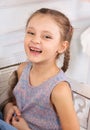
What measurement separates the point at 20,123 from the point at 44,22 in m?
0.39

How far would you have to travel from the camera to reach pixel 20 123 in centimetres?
101

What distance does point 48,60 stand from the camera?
965 millimetres

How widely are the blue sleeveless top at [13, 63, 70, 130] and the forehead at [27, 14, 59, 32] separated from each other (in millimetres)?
174

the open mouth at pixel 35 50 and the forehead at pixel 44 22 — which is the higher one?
the forehead at pixel 44 22

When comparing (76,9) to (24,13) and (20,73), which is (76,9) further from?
(20,73)

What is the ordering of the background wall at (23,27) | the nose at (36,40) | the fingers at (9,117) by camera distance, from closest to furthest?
1. the nose at (36,40)
2. the fingers at (9,117)
3. the background wall at (23,27)

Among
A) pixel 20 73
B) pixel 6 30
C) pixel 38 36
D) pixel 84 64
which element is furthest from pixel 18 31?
pixel 84 64

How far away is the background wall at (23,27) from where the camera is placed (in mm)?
1146

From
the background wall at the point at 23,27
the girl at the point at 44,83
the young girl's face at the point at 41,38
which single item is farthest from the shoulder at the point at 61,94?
the background wall at the point at 23,27

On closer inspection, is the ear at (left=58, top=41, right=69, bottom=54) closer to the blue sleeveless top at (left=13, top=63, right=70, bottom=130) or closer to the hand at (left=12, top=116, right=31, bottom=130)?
the blue sleeveless top at (left=13, top=63, right=70, bottom=130)

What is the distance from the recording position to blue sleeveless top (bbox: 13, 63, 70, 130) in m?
0.96

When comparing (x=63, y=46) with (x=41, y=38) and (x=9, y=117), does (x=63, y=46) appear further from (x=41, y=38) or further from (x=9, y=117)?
(x=9, y=117)

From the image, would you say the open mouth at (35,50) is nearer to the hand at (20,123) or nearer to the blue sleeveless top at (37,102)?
the blue sleeveless top at (37,102)

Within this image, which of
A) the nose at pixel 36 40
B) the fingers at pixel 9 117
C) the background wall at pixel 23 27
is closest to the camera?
the nose at pixel 36 40
